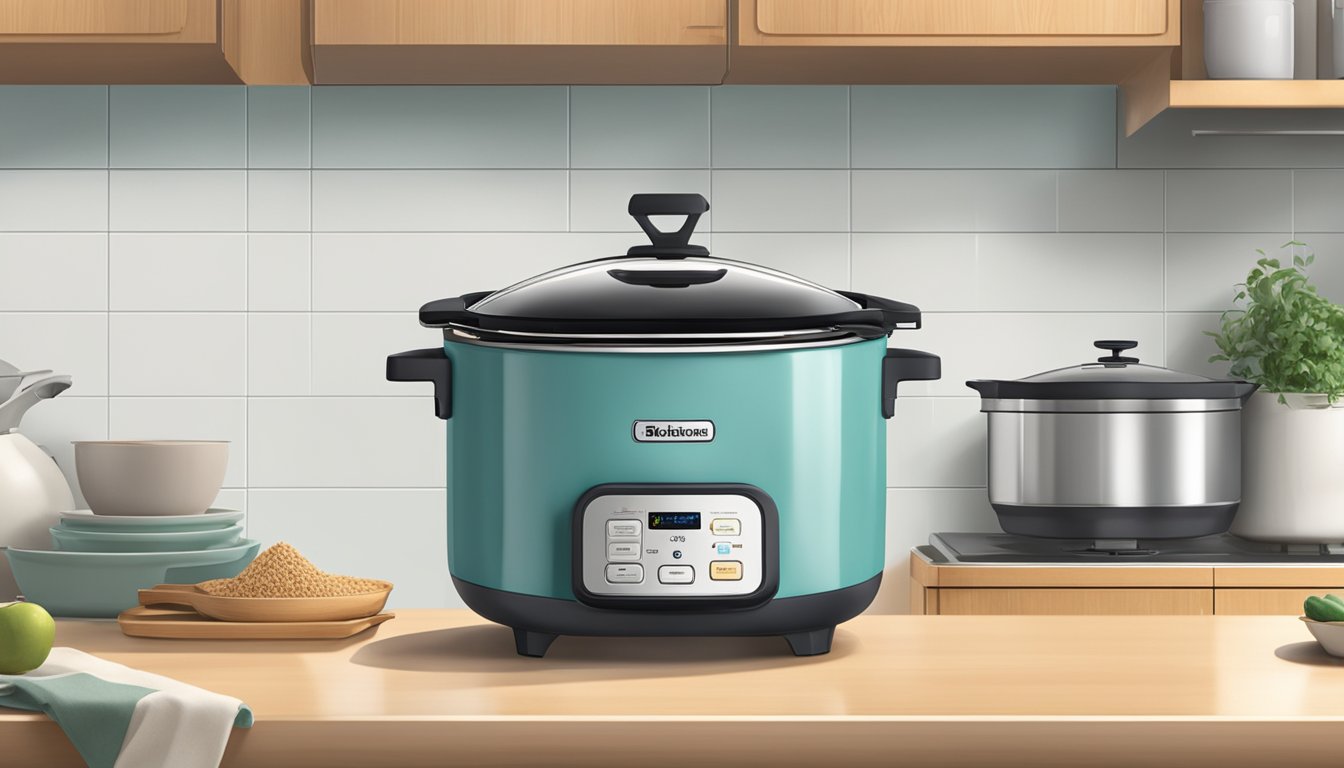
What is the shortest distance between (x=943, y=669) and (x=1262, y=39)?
1.53 metres

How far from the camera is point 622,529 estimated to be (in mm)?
880

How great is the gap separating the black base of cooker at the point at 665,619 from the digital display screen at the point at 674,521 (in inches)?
2.4

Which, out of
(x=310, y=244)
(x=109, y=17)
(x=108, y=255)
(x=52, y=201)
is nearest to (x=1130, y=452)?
(x=310, y=244)

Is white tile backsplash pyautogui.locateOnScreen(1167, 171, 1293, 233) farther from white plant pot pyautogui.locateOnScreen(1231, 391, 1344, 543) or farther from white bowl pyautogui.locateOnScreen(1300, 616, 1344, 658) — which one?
white bowl pyautogui.locateOnScreen(1300, 616, 1344, 658)

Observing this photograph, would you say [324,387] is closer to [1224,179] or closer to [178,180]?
[178,180]

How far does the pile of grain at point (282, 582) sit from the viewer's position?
1017mm

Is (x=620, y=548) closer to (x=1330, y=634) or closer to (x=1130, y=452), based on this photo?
(x=1330, y=634)

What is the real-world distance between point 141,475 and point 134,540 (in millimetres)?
78

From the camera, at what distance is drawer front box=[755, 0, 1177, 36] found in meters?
1.91

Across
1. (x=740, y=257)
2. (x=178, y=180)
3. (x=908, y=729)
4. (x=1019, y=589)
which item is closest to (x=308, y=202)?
(x=178, y=180)

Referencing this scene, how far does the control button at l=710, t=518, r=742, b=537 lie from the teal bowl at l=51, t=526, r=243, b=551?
0.61 metres

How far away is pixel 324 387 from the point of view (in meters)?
2.28

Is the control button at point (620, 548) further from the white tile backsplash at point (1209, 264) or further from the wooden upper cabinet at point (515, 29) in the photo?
A: the white tile backsplash at point (1209, 264)

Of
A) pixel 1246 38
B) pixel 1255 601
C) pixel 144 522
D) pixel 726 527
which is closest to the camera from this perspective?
pixel 726 527
